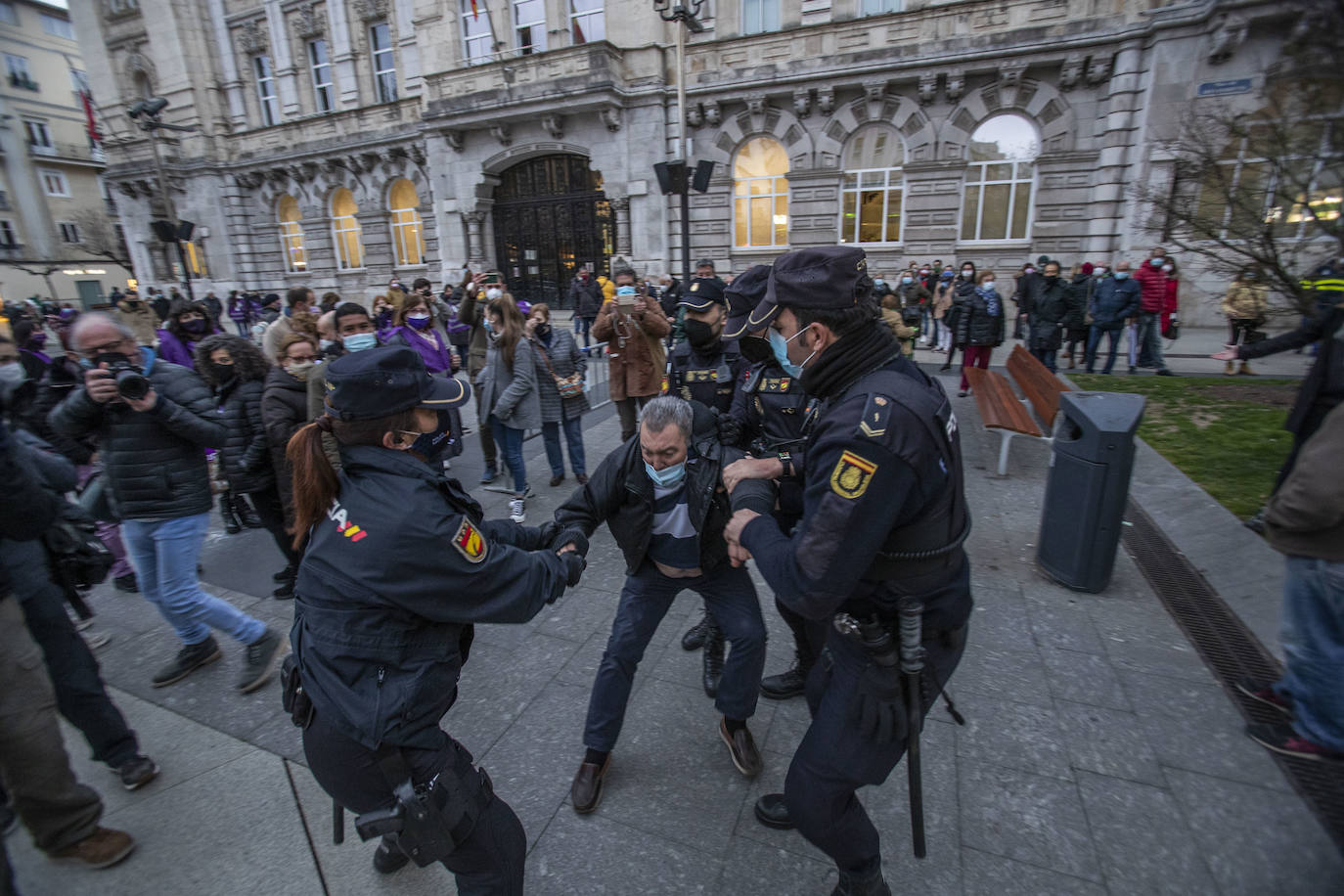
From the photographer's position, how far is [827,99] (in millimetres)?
16047

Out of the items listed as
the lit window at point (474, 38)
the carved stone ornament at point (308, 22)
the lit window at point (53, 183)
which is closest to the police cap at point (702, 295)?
the lit window at point (474, 38)

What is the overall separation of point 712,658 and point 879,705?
1.63 m

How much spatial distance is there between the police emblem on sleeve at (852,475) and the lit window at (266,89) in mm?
32983

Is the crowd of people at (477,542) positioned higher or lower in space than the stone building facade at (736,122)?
lower

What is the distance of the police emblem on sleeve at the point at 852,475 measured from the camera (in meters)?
1.64

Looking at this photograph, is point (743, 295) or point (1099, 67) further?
point (1099, 67)

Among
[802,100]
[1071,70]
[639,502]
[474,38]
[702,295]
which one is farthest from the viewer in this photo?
[474,38]

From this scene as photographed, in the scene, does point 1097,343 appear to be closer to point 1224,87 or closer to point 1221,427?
point 1221,427

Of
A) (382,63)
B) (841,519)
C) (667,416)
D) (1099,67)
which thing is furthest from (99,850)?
(382,63)

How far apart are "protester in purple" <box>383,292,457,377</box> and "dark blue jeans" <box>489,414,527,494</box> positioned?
1.03 metres

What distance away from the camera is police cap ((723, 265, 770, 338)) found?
12.0 ft

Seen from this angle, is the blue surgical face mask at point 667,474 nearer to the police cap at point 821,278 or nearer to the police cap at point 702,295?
the police cap at point 821,278

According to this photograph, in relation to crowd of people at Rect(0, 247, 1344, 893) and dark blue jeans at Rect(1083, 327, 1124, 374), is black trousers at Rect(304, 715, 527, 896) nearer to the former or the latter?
crowd of people at Rect(0, 247, 1344, 893)

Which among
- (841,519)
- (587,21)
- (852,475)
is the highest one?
(587,21)
